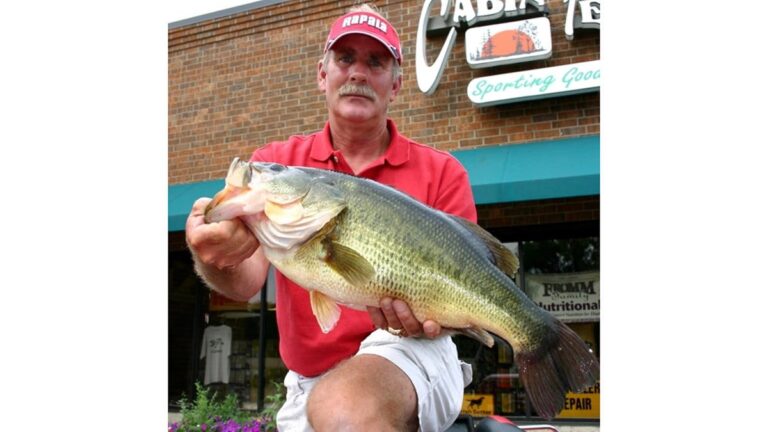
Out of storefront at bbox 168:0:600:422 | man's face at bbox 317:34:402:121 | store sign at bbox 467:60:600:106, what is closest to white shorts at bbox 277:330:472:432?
man's face at bbox 317:34:402:121

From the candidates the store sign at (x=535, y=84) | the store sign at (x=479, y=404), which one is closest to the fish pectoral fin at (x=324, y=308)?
the store sign at (x=535, y=84)

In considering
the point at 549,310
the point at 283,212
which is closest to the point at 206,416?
the point at 549,310

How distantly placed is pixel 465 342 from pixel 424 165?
5.21 metres

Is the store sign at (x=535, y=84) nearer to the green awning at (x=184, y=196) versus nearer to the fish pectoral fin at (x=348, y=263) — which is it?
the green awning at (x=184, y=196)

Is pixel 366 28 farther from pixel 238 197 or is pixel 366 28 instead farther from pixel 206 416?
pixel 206 416

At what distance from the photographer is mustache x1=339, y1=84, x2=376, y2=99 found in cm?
311

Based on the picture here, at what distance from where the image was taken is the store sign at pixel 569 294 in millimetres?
7844

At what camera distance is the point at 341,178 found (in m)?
2.36

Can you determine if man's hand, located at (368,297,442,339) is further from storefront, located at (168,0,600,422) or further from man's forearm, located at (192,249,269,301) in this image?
storefront, located at (168,0,600,422)

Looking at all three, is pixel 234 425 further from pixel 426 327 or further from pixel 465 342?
pixel 426 327

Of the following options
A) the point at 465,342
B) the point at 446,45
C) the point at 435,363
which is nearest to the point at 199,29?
the point at 446,45

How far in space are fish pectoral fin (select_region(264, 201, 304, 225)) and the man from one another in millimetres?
101

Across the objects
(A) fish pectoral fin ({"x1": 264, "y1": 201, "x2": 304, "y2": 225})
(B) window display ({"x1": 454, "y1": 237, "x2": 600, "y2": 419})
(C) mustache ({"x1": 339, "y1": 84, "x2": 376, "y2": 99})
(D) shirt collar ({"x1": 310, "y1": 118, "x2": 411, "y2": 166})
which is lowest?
(B) window display ({"x1": 454, "y1": 237, "x2": 600, "y2": 419})

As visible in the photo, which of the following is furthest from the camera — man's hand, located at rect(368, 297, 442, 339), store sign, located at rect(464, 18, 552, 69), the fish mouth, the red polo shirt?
store sign, located at rect(464, 18, 552, 69)
